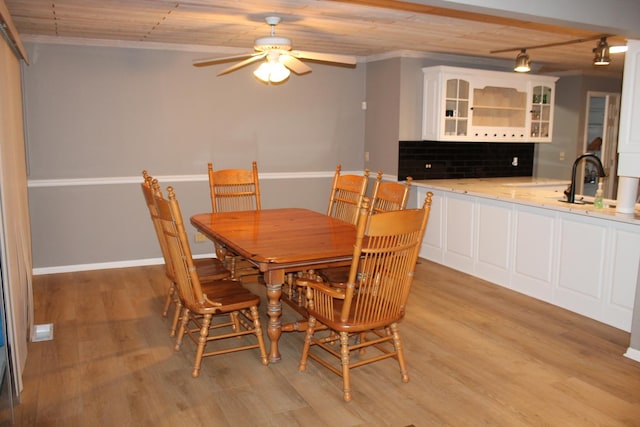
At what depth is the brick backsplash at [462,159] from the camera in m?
5.97

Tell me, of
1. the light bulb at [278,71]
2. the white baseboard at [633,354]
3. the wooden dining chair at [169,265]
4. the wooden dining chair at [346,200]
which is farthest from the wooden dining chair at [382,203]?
the white baseboard at [633,354]

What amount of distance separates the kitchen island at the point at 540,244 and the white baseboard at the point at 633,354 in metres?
0.43

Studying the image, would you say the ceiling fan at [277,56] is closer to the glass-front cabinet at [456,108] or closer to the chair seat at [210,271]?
the chair seat at [210,271]

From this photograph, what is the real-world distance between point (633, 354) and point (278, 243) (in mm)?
2313

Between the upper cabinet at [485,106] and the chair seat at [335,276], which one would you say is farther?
the upper cabinet at [485,106]

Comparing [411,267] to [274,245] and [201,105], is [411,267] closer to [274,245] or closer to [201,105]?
[274,245]

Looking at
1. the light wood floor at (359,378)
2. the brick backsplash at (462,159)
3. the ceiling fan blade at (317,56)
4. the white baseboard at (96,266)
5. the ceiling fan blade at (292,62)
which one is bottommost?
the light wood floor at (359,378)

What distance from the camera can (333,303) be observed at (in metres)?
3.00

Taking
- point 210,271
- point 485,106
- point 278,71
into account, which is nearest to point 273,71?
point 278,71

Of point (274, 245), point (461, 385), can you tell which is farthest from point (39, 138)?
point (461, 385)

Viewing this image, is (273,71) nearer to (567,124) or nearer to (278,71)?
(278,71)

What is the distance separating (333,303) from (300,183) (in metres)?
3.28

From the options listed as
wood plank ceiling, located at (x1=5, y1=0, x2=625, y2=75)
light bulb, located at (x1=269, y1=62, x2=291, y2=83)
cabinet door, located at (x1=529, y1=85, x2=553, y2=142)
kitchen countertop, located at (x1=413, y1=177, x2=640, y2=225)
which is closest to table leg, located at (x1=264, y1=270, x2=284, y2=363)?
light bulb, located at (x1=269, y1=62, x2=291, y2=83)

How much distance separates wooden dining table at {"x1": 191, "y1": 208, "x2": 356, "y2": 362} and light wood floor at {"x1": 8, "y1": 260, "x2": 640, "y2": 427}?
483 mm
